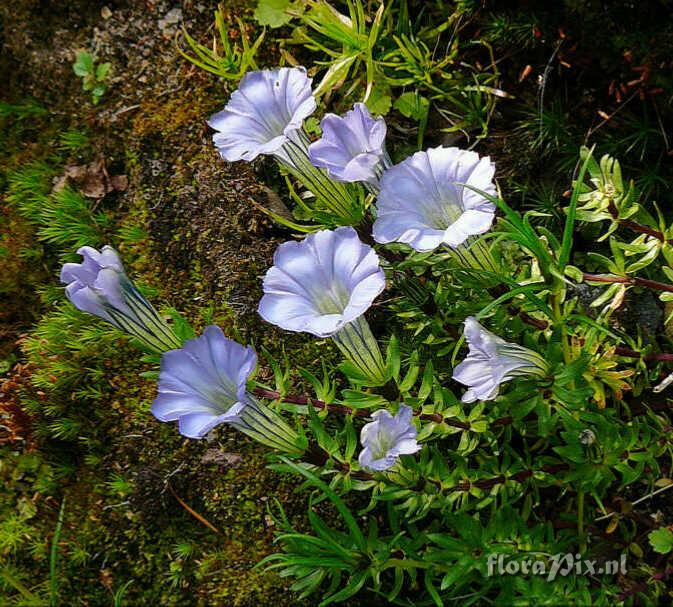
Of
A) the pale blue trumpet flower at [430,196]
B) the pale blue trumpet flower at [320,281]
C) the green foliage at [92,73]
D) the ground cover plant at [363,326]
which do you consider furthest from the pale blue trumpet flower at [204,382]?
the green foliage at [92,73]

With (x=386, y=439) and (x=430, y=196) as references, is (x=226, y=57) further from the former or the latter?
(x=386, y=439)

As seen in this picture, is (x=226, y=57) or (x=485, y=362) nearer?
(x=485, y=362)

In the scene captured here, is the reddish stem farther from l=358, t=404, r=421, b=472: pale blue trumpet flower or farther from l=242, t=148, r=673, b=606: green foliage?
l=358, t=404, r=421, b=472: pale blue trumpet flower

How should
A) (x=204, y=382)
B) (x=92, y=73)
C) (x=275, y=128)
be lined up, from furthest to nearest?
(x=92, y=73)
(x=275, y=128)
(x=204, y=382)

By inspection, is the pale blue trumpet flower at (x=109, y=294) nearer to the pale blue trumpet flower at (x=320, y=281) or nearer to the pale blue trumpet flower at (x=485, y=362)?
the pale blue trumpet flower at (x=320, y=281)

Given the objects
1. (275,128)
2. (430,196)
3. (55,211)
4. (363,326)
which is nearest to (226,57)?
(275,128)

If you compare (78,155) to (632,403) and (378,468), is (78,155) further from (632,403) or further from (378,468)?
(632,403)

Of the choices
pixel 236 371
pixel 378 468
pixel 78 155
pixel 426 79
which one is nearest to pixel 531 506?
pixel 378 468
